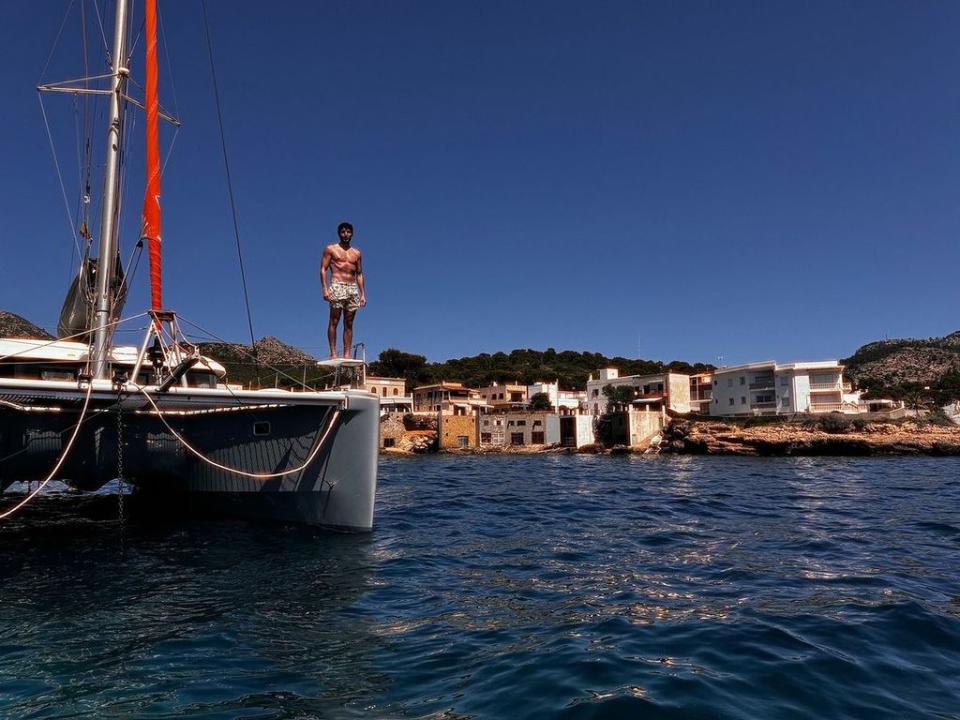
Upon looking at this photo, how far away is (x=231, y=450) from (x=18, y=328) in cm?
558

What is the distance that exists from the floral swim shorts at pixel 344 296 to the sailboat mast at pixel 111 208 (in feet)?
12.6

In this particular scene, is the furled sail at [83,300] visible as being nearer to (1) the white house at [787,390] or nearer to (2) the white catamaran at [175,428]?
(2) the white catamaran at [175,428]

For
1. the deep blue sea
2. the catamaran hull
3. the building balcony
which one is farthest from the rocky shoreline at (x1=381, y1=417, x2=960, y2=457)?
the catamaran hull

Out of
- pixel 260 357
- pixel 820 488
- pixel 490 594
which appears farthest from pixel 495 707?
pixel 820 488

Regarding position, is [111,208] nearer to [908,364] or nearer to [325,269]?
[325,269]

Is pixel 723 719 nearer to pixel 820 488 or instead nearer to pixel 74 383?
pixel 74 383

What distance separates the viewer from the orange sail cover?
33.8 ft

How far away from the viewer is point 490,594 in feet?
19.9

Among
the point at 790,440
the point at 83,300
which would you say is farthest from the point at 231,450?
the point at 790,440

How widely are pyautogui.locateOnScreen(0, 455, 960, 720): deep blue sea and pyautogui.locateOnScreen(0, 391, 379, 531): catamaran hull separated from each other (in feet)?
1.79

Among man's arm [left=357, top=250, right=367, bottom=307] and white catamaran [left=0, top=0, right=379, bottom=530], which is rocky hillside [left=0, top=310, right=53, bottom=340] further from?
man's arm [left=357, top=250, right=367, bottom=307]

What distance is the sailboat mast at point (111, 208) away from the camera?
1042cm

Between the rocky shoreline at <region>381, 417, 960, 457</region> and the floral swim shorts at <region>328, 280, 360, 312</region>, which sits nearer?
the floral swim shorts at <region>328, 280, 360, 312</region>

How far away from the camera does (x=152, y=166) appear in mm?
11062
